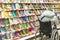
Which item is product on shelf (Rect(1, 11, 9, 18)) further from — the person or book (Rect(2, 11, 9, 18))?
the person

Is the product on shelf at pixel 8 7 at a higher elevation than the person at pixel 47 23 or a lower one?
higher

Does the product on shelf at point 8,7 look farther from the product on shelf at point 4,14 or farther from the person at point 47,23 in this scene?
the person at point 47,23

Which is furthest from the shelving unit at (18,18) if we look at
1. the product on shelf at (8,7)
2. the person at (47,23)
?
the person at (47,23)

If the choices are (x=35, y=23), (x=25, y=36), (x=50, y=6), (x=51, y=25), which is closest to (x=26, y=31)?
(x=25, y=36)

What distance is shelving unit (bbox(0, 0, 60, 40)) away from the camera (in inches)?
238

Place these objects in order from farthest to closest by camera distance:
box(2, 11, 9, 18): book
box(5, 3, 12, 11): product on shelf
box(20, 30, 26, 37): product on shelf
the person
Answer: box(20, 30, 26, 37): product on shelf
box(5, 3, 12, 11): product on shelf
box(2, 11, 9, 18): book
the person

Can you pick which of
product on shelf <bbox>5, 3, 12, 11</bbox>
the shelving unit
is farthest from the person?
product on shelf <bbox>5, 3, 12, 11</bbox>

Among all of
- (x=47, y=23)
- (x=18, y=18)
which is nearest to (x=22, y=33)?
(x=18, y=18)

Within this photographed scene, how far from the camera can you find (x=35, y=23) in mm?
7719

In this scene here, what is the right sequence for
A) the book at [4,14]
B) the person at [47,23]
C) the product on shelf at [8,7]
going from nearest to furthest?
the person at [47,23]
the book at [4,14]
the product on shelf at [8,7]

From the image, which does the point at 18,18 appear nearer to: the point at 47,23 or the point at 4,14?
the point at 4,14

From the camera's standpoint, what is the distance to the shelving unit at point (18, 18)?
6.04 metres

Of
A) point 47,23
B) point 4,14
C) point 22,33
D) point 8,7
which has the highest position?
point 8,7

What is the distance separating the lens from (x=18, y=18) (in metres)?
6.71
